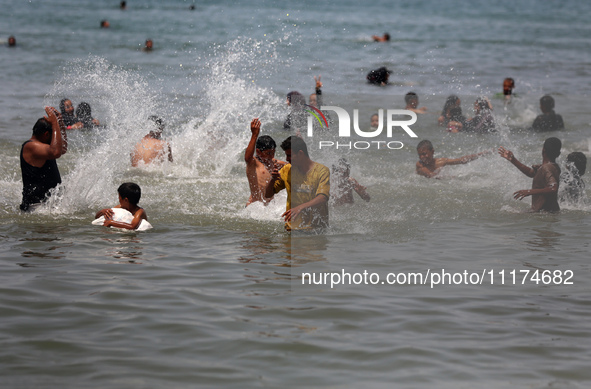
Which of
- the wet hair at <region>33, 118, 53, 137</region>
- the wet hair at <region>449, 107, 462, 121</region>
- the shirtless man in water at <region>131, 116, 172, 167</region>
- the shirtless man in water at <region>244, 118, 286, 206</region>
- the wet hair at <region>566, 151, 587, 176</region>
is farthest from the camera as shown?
the wet hair at <region>449, 107, 462, 121</region>

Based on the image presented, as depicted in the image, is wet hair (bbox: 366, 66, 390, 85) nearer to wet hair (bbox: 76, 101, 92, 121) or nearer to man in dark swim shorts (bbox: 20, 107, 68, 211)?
wet hair (bbox: 76, 101, 92, 121)

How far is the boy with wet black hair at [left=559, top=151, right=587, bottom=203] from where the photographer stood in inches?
422

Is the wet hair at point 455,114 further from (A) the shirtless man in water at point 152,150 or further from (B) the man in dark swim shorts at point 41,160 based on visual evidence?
(B) the man in dark swim shorts at point 41,160

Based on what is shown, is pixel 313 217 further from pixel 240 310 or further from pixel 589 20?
pixel 589 20

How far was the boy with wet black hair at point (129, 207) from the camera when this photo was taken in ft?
28.2

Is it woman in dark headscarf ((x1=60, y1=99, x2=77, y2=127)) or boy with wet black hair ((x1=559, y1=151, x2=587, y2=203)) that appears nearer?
boy with wet black hair ((x1=559, y1=151, x2=587, y2=203))

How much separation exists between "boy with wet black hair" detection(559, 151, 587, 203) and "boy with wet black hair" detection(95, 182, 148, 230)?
A: 6.16 m

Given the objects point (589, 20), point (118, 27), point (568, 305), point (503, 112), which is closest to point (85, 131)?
point (503, 112)

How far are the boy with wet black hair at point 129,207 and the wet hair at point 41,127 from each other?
1.34 m

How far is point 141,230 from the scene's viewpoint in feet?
28.6

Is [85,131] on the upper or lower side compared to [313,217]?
upper

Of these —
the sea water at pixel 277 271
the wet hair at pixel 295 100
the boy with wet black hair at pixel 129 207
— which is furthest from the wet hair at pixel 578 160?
the wet hair at pixel 295 100

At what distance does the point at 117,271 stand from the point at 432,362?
332 centimetres

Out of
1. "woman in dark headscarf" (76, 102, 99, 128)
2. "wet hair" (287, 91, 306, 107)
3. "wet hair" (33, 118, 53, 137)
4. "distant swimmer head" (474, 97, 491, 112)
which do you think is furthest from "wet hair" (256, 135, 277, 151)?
"distant swimmer head" (474, 97, 491, 112)
